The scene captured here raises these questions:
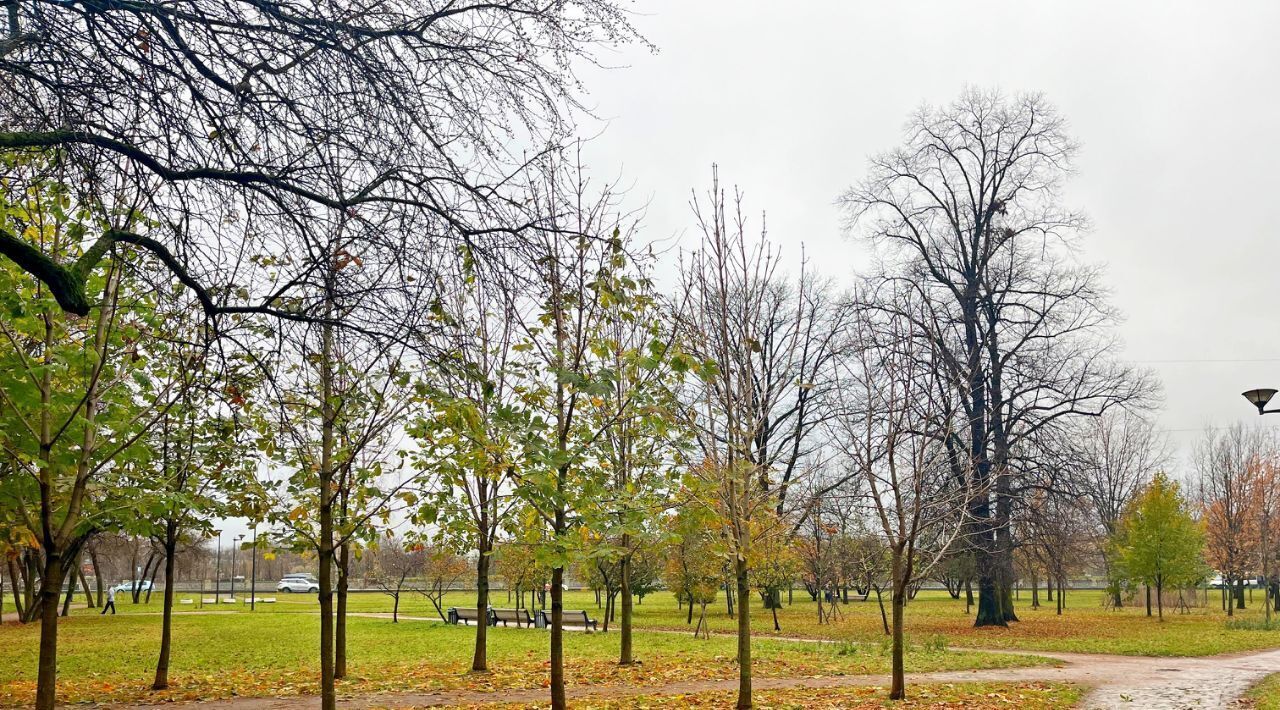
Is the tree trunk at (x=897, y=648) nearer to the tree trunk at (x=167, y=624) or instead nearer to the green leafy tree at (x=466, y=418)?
the green leafy tree at (x=466, y=418)

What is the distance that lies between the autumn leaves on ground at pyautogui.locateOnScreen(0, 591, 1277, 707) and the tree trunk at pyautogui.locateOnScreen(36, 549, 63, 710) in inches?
190

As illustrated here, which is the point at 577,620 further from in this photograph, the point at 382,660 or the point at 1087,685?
the point at 1087,685

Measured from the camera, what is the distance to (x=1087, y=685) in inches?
512

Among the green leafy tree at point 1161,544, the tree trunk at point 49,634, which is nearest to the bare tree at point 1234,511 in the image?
the green leafy tree at point 1161,544

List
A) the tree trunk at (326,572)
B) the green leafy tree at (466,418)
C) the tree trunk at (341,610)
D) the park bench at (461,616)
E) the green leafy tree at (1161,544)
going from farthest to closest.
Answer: the green leafy tree at (1161,544) → the park bench at (461,616) → the tree trunk at (341,610) → the tree trunk at (326,572) → the green leafy tree at (466,418)

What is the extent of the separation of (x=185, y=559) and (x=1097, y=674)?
54.0 metres

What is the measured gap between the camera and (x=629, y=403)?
7.75 m

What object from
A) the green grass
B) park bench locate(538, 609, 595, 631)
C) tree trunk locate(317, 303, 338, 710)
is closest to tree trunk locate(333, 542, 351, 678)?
tree trunk locate(317, 303, 338, 710)

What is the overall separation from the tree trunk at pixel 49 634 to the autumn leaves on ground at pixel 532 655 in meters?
4.83

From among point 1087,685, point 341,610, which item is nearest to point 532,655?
point 341,610

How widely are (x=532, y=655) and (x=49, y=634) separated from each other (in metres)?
12.5

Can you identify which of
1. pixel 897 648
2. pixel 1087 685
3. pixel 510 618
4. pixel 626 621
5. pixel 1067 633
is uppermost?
pixel 897 648

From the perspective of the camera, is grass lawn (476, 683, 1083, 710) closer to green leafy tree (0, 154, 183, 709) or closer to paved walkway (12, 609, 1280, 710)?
paved walkway (12, 609, 1280, 710)

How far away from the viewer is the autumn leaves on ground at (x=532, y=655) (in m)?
12.0
